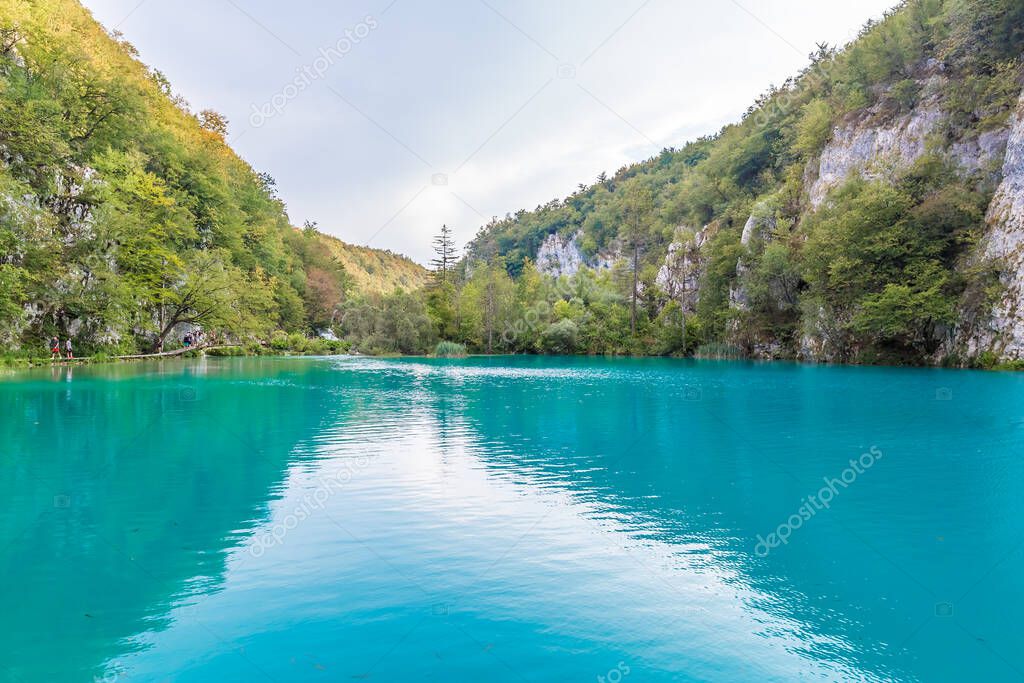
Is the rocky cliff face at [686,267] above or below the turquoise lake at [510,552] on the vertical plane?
above

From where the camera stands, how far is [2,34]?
110ft

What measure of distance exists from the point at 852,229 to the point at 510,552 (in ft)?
136

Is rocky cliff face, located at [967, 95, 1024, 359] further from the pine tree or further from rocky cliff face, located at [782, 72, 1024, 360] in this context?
the pine tree

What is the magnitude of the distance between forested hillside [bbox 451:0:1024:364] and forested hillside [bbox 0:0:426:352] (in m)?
29.6

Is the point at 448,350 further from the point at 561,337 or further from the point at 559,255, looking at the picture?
the point at 559,255

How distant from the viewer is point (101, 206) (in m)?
37.2

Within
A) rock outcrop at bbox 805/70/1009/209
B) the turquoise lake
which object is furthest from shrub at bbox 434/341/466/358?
the turquoise lake

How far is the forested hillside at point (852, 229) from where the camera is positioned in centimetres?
3575

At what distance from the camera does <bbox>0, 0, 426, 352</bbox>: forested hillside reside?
31.3m

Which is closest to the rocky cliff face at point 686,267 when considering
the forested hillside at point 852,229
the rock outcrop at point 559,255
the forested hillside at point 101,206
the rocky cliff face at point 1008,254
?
the forested hillside at point 852,229

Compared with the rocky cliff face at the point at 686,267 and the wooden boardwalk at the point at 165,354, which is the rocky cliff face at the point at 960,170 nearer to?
the rocky cliff face at the point at 686,267

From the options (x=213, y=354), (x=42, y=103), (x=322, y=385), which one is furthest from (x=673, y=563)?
(x=213, y=354)

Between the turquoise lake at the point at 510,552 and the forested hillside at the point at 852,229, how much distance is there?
2648 centimetres

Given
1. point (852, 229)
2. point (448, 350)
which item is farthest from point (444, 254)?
point (852, 229)
